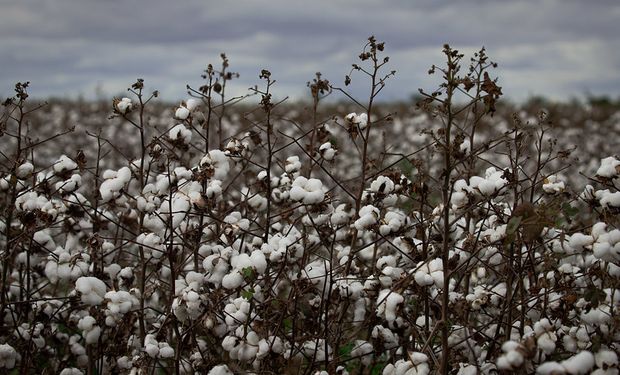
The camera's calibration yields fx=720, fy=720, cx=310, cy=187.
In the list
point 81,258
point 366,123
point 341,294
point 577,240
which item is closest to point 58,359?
point 81,258

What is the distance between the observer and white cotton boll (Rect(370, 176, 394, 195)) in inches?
134

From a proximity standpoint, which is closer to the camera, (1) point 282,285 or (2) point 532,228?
(2) point 532,228

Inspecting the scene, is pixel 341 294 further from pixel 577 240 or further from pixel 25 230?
pixel 25 230

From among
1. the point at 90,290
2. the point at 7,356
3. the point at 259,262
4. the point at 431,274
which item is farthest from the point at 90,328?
the point at 431,274

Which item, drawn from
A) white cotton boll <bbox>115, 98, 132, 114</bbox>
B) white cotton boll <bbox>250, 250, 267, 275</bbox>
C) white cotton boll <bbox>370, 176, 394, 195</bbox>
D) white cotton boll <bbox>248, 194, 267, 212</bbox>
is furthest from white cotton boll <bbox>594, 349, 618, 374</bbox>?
white cotton boll <bbox>115, 98, 132, 114</bbox>

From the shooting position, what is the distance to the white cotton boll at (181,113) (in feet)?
11.3

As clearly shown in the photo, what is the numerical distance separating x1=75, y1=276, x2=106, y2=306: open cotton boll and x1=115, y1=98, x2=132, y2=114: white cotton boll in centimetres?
84

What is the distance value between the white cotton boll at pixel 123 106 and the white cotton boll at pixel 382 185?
1260 mm

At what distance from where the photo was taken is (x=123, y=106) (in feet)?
11.6

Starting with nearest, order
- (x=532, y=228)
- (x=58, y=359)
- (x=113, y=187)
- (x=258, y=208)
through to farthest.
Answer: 1. (x=532, y=228)
2. (x=113, y=187)
3. (x=258, y=208)
4. (x=58, y=359)

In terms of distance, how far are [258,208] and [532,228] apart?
1.76 metres

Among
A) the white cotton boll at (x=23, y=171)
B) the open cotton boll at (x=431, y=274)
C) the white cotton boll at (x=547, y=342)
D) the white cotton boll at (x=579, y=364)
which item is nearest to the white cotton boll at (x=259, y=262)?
the open cotton boll at (x=431, y=274)

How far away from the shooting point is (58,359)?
446cm

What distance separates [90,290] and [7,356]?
73 cm
